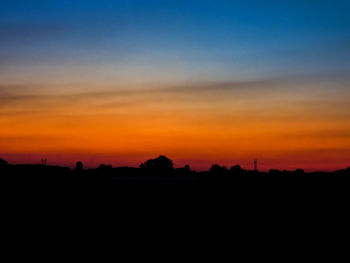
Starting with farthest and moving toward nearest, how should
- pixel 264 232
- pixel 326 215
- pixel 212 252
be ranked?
pixel 326 215 < pixel 264 232 < pixel 212 252

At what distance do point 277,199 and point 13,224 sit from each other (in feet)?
74.8

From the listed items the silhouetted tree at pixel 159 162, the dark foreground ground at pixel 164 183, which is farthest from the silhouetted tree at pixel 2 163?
the silhouetted tree at pixel 159 162

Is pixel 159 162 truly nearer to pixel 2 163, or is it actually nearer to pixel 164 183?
pixel 2 163

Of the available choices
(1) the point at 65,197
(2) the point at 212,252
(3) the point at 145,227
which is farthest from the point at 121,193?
(2) the point at 212,252

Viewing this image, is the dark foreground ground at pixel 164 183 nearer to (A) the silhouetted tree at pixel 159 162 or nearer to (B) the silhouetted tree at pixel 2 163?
(B) the silhouetted tree at pixel 2 163

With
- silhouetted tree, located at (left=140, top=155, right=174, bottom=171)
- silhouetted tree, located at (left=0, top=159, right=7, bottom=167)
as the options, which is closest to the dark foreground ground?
silhouetted tree, located at (left=0, top=159, right=7, bottom=167)

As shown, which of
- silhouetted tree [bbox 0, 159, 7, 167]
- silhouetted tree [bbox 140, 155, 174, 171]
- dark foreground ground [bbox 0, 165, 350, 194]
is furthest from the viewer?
silhouetted tree [bbox 140, 155, 174, 171]

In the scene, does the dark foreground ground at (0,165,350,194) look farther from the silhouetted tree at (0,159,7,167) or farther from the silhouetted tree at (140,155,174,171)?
the silhouetted tree at (140,155,174,171)

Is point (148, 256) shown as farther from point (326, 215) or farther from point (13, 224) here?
point (326, 215)

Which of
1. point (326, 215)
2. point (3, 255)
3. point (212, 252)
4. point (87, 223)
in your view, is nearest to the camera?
point (3, 255)

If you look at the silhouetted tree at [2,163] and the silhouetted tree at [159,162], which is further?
the silhouetted tree at [159,162]

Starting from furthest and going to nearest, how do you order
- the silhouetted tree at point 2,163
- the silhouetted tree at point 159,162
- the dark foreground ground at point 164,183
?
the silhouetted tree at point 159,162 → the silhouetted tree at point 2,163 → the dark foreground ground at point 164,183

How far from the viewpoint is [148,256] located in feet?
62.7

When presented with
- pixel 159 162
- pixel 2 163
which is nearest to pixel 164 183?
pixel 2 163
